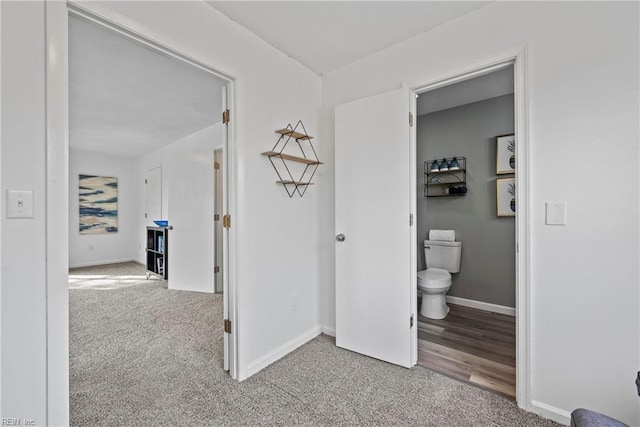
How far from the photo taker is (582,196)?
1.48 metres

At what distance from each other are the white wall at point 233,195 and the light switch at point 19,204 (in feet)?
0.08

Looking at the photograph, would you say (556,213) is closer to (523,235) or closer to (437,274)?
(523,235)

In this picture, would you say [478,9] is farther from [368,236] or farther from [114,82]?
[114,82]

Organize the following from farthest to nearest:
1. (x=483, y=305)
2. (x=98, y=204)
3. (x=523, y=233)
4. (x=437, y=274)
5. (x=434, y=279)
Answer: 1. (x=98, y=204)
2. (x=483, y=305)
3. (x=437, y=274)
4. (x=434, y=279)
5. (x=523, y=233)

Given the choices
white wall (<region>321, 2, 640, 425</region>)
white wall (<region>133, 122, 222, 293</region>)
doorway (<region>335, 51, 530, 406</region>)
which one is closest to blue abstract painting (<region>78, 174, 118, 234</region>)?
white wall (<region>133, 122, 222, 293</region>)

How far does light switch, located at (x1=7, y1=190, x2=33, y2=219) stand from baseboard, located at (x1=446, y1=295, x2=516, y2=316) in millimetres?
3663

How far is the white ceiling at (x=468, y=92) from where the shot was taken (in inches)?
104

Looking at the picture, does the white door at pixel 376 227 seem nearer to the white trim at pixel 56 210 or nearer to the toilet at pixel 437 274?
the toilet at pixel 437 274

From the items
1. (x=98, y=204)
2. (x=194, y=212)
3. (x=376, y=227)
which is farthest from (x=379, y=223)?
(x=98, y=204)

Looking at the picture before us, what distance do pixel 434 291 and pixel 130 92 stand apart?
3769mm

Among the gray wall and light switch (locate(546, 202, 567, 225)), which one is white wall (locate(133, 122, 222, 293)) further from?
light switch (locate(546, 202, 567, 225))

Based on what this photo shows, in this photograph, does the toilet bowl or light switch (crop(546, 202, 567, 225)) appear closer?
light switch (crop(546, 202, 567, 225))

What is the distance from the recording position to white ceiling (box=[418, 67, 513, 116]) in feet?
8.68

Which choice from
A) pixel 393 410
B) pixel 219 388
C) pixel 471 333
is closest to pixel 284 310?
pixel 219 388
